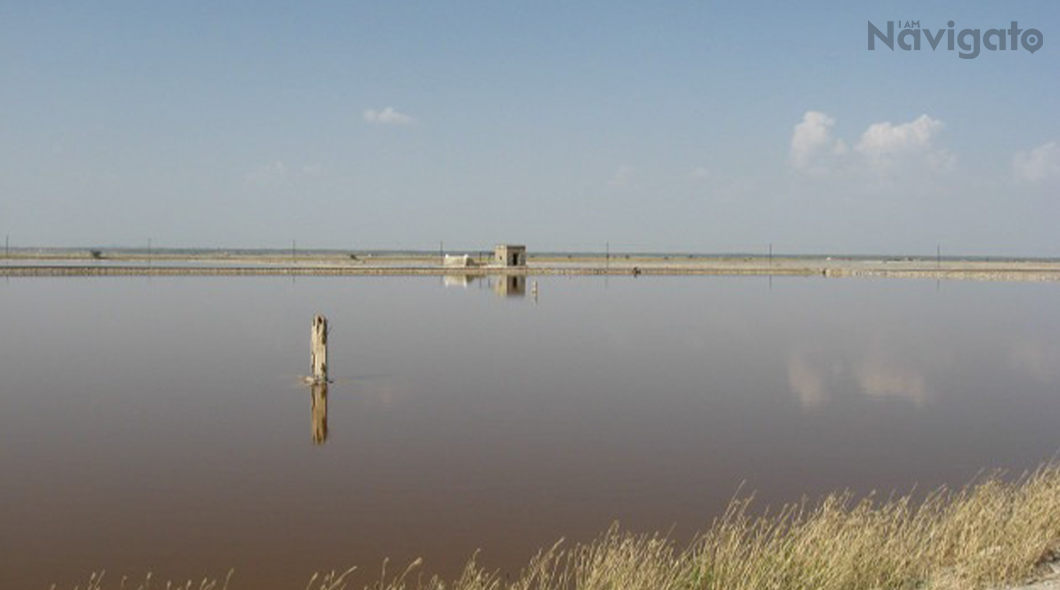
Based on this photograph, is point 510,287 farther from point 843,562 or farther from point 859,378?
point 843,562

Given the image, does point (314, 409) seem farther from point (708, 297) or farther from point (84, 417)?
point (708, 297)

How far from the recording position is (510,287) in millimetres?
57625

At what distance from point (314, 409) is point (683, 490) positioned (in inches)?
298

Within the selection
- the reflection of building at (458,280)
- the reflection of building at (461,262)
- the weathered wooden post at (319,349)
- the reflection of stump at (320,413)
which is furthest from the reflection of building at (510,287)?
the reflection of stump at (320,413)

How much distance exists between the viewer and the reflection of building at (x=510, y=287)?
169 feet

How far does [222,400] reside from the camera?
17.1 metres

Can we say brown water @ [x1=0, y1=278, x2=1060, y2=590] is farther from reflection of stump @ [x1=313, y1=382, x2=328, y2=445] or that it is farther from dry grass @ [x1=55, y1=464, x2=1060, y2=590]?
dry grass @ [x1=55, y1=464, x2=1060, y2=590]

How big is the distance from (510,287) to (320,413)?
41643 mm

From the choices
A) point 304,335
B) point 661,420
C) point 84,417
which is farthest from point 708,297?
point 84,417

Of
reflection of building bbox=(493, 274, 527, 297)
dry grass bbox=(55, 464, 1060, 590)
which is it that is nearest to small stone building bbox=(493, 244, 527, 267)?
reflection of building bbox=(493, 274, 527, 297)

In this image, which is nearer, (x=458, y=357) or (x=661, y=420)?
(x=661, y=420)

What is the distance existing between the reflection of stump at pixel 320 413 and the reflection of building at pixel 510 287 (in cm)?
3161

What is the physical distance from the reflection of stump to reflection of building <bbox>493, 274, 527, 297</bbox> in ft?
104

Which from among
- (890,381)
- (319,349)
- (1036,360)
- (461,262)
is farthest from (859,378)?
(461,262)
